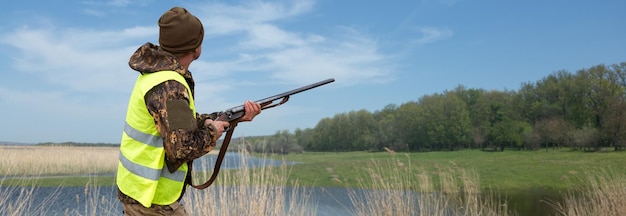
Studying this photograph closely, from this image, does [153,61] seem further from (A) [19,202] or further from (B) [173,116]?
(A) [19,202]

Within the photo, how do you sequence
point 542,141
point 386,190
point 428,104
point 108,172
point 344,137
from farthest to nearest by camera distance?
point 344,137
point 428,104
point 542,141
point 108,172
point 386,190

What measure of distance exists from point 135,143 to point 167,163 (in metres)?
0.15

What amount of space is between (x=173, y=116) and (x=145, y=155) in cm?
25

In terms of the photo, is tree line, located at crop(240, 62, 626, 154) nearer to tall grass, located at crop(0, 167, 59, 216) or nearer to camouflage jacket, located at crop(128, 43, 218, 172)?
tall grass, located at crop(0, 167, 59, 216)

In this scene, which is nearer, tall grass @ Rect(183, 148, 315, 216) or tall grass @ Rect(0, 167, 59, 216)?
tall grass @ Rect(0, 167, 59, 216)

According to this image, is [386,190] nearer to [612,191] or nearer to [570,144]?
[612,191]

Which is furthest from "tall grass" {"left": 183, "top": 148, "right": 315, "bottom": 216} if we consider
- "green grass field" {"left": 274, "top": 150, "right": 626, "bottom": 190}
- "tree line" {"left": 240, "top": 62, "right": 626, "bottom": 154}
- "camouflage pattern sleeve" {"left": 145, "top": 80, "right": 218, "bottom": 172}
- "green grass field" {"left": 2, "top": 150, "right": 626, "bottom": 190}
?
"tree line" {"left": 240, "top": 62, "right": 626, "bottom": 154}

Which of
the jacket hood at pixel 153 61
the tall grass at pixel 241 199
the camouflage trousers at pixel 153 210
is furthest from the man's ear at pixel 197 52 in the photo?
the tall grass at pixel 241 199

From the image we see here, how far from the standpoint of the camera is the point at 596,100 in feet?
122

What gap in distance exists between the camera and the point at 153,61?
6.70ft

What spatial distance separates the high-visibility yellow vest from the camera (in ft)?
6.51

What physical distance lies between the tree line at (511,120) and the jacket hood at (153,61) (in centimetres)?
2536

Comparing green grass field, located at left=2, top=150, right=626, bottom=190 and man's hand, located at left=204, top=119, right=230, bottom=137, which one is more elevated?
man's hand, located at left=204, top=119, right=230, bottom=137

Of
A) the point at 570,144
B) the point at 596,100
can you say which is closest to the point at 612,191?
the point at 570,144
